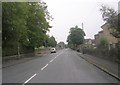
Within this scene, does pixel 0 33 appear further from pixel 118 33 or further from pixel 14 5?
pixel 118 33

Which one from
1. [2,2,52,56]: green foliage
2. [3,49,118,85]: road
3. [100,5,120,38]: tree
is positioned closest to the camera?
[3,49,118,85]: road

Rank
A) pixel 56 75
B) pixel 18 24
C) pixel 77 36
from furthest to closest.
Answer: pixel 77 36
pixel 18 24
pixel 56 75

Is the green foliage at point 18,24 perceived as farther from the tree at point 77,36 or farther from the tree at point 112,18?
the tree at point 77,36

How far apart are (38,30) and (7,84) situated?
46729 millimetres

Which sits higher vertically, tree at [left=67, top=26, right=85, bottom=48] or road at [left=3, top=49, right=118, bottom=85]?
tree at [left=67, top=26, right=85, bottom=48]

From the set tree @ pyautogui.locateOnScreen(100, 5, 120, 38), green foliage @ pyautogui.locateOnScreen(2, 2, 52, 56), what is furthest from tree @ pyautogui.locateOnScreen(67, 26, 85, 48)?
tree @ pyautogui.locateOnScreen(100, 5, 120, 38)

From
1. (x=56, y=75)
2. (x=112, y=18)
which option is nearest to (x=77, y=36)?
(x=112, y=18)

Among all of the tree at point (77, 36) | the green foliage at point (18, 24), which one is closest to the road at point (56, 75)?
the green foliage at point (18, 24)

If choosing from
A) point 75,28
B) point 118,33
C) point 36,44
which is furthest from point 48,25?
point 75,28

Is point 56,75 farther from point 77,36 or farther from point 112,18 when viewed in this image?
point 77,36

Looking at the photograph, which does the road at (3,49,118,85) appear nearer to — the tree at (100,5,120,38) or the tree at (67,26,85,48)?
the tree at (100,5,120,38)

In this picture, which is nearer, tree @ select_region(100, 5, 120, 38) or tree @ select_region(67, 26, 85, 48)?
tree @ select_region(100, 5, 120, 38)

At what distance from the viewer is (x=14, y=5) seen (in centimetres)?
3456

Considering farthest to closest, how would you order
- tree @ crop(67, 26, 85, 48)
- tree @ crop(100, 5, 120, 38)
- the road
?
tree @ crop(67, 26, 85, 48), tree @ crop(100, 5, 120, 38), the road
